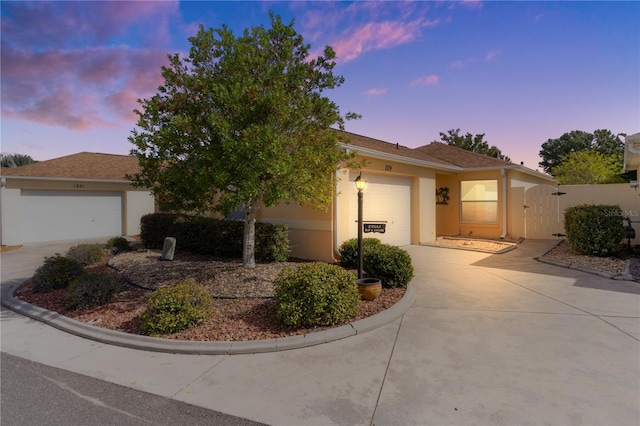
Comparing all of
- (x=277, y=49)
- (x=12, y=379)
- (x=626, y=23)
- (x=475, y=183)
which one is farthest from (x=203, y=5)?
(x=475, y=183)

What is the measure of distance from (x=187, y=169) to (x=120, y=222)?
13.8 metres

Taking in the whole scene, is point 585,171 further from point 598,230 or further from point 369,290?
point 369,290

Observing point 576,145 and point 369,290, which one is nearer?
point 369,290

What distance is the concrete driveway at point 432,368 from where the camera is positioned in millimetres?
2783

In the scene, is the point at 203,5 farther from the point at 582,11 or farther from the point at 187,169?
the point at 582,11

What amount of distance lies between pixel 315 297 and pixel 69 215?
16.3 meters

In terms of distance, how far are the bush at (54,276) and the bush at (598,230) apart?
41.9 ft

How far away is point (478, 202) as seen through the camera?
1464 centimetres

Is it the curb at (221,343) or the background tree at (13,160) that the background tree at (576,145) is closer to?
the curb at (221,343)

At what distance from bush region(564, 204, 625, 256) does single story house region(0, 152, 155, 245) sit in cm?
1506

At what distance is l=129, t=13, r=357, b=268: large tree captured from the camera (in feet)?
17.6

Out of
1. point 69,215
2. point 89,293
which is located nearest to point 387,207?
point 89,293

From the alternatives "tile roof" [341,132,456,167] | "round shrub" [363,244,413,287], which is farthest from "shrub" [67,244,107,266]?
"tile roof" [341,132,456,167]

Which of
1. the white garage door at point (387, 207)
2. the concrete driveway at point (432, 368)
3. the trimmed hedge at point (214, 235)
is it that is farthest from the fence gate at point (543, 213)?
the trimmed hedge at point (214, 235)
